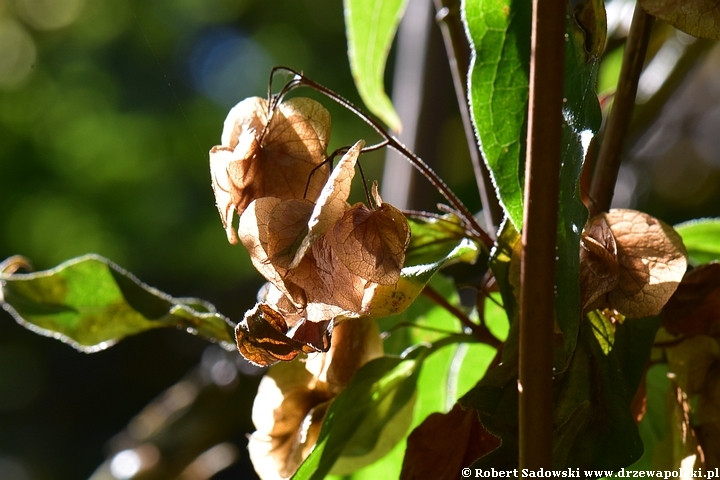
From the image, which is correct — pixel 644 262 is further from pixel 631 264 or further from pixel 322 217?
pixel 322 217

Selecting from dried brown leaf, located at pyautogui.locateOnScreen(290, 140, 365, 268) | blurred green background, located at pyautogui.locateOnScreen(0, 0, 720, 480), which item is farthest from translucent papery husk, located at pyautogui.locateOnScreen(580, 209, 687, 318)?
blurred green background, located at pyautogui.locateOnScreen(0, 0, 720, 480)

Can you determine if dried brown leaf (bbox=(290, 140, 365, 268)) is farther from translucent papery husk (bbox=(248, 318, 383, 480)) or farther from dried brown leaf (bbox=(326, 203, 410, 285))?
translucent papery husk (bbox=(248, 318, 383, 480))

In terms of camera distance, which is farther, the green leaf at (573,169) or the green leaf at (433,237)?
the green leaf at (433,237)

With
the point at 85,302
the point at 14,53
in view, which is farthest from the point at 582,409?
the point at 14,53

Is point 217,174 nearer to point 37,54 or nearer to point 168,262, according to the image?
point 168,262

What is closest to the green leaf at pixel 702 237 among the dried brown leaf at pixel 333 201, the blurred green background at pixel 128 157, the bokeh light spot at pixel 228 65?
the dried brown leaf at pixel 333 201

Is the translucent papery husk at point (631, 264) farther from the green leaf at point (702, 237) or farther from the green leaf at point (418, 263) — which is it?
the green leaf at point (702, 237)
